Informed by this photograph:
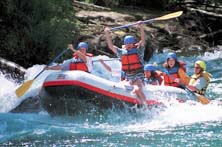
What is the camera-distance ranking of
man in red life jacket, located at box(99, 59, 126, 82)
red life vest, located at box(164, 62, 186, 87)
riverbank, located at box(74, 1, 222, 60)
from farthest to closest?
riverbank, located at box(74, 1, 222, 60), man in red life jacket, located at box(99, 59, 126, 82), red life vest, located at box(164, 62, 186, 87)

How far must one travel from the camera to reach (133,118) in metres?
8.60

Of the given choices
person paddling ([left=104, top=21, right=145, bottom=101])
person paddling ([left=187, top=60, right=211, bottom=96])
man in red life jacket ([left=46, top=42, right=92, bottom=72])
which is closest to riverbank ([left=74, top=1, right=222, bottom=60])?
man in red life jacket ([left=46, top=42, right=92, bottom=72])

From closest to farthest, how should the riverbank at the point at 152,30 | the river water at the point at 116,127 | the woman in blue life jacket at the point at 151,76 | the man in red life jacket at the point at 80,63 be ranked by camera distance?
the river water at the point at 116,127
the woman in blue life jacket at the point at 151,76
the man in red life jacket at the point at 80,63
the riverbank at the point at 152,30

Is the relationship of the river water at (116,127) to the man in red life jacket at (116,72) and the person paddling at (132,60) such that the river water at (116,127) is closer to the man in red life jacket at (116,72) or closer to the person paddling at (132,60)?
the person paddling at (132,60)

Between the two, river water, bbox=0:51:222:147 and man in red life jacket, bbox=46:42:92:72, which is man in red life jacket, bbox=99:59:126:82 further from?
river water, bbox=0:51:222:147

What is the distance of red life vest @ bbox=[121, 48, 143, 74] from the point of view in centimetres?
905

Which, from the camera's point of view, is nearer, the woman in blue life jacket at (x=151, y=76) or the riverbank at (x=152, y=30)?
the woman in blue life jacket at (x=151, y=76)

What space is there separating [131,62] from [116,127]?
155 centimetres

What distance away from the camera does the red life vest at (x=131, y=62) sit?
356 inches

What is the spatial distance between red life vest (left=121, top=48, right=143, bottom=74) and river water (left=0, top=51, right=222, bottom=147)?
2.80 feet

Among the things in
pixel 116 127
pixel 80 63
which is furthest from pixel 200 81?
pixel 80 63

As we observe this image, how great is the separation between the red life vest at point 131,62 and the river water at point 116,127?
0.85 m

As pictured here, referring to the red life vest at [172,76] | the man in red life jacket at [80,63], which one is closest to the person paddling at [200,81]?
the red life vest at [172,76]

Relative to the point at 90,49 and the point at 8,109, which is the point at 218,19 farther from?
the point at 8,109
